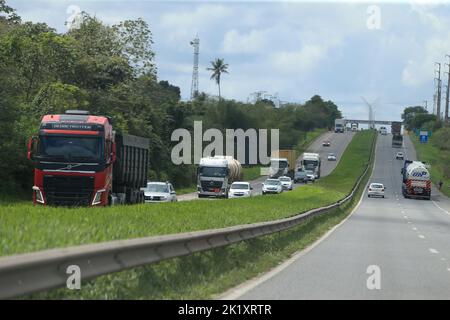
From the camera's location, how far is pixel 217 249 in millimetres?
15812

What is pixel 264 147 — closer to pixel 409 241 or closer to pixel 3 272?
pixel 409 241

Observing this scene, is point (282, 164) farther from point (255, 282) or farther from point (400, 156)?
point (255, 282)

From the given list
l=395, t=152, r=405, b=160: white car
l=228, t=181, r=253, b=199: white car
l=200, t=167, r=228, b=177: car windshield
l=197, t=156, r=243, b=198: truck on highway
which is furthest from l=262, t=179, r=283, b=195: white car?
l=395, t=152, r=405, b=160: white car

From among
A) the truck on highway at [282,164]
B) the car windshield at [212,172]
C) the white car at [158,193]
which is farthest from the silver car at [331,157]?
the white car at [158,193]

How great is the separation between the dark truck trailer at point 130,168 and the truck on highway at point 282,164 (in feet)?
183

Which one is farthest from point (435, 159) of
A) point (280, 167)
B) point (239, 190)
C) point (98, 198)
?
point (98, 198)

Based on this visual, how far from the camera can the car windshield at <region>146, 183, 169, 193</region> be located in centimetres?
4578

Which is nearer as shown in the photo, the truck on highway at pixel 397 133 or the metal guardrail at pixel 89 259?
the metal guardrail at pixel 89 259

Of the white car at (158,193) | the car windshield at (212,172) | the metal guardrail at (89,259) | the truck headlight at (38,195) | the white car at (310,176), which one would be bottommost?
the white car at (310,176)

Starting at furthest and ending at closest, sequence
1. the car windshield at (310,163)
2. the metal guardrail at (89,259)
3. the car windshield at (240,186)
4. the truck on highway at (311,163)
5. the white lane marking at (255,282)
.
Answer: the car windshield at (310,163) < the truck on highway at (311,163) < the car windshield at (240,186) < the white lane marking at (255,282) < the metal guardrail at (89,259)

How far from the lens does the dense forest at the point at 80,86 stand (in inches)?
1809

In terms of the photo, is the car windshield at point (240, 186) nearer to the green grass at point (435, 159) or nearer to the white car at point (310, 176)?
the white car at point (310, 176)

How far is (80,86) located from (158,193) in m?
25.5

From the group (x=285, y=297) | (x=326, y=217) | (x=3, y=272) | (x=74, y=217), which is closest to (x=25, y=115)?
(x=326, y=217)
